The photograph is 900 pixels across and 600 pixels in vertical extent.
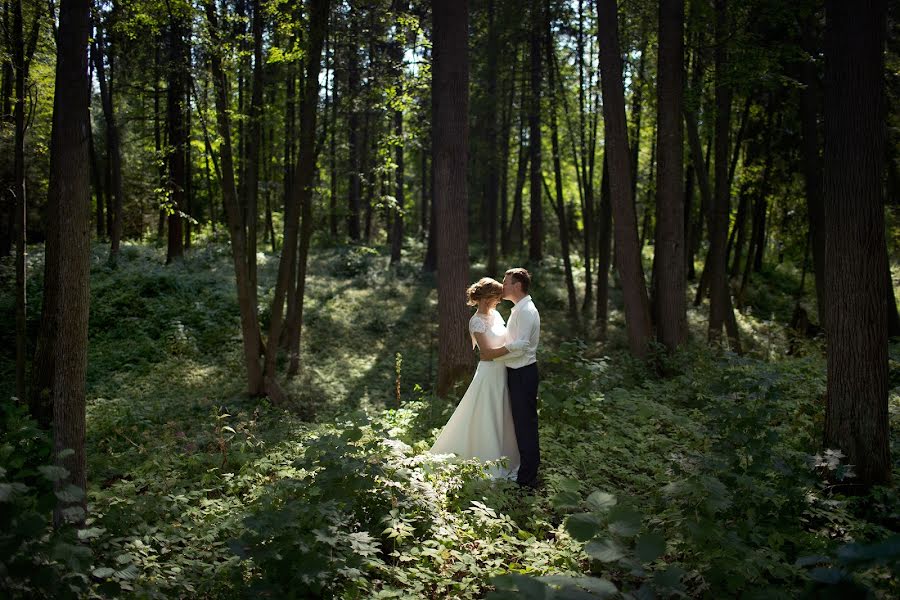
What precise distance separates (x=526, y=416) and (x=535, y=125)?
1625 centimetres

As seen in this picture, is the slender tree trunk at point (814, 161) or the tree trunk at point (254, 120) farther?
the slender tree trunk at point (814, 161)

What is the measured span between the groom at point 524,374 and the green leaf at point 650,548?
3.17 m

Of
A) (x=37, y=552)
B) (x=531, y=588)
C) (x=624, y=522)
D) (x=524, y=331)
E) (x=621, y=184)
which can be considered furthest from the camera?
Answer: (x=621, y=184)

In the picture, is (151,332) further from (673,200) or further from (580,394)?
(673,200)

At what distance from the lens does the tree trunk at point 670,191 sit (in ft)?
35.6

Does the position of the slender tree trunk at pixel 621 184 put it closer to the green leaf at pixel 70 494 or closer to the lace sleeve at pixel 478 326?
the lace sleeve at pixel 478 326

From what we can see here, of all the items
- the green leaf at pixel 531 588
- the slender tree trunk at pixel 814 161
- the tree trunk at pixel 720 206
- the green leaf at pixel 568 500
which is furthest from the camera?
the slender tree trunk at pixel 814 161

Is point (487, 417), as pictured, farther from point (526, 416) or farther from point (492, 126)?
point (492, 126)

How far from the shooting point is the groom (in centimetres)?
621

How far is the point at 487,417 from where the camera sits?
6.56 m

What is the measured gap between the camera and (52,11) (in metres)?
10.2

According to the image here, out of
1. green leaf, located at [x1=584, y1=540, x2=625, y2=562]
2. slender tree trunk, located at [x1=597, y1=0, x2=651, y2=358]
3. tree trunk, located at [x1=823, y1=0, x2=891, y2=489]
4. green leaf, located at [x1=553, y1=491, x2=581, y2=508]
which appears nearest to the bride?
green leaf, located at [x1=553, y1=491, x2=581, y2=508]

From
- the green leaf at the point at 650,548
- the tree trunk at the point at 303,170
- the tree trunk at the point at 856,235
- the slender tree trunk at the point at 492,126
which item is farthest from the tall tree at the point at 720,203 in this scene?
the green leaf at the point at 650,548

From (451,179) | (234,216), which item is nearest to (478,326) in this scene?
(451,179)
